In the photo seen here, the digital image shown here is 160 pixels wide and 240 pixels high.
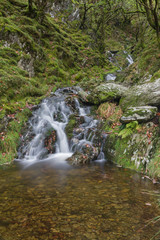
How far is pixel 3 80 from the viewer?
7531mm

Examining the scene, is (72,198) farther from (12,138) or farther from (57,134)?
(57,134)

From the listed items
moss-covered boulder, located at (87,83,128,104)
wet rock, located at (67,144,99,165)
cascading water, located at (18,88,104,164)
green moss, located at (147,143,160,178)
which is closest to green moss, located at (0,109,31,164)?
cascading water, located at (18,88,104,164)

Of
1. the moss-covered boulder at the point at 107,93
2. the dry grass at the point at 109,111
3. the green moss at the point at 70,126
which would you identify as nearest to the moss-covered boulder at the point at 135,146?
the dry grass at the point at 109,111

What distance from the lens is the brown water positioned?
2326mm

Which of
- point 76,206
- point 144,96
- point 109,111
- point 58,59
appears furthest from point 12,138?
point 58,59

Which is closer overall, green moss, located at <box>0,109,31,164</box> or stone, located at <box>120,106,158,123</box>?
stone, located at <box>120,106,158,123</box>

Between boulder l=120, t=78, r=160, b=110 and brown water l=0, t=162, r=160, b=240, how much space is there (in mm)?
2902

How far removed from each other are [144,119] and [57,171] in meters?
3.23

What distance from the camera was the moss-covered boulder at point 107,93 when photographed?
8766 millimetres

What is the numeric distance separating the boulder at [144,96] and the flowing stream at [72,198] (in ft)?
6.98

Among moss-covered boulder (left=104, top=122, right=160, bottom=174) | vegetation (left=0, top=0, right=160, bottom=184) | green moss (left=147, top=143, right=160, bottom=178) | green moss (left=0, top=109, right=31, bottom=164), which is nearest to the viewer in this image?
green moss (left=147, top=143, right=160, bottom=178)

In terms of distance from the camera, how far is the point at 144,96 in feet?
22.0

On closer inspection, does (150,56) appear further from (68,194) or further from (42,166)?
(68,194)

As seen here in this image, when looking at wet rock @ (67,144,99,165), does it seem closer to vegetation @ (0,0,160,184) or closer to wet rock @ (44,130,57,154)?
vegetation @ (0,0,160,184)
